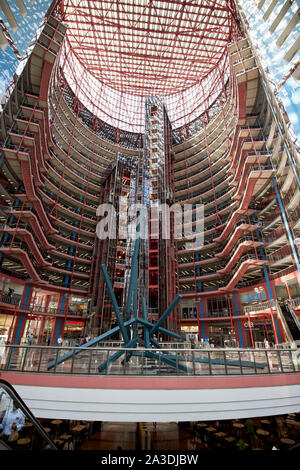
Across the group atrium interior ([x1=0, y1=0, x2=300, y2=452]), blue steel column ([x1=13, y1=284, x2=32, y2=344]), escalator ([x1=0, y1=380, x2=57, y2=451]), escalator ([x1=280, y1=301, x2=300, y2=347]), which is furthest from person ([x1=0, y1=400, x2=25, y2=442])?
blue steel column ([x1=13, y1=284, x2=32, y2=344])

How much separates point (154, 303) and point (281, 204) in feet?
86.6

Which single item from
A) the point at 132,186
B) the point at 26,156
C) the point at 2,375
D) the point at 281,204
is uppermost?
the point at 132,186

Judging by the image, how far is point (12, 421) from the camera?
4957mm

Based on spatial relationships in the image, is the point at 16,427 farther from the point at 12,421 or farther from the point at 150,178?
the point at 150,178

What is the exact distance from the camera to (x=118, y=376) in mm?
8789

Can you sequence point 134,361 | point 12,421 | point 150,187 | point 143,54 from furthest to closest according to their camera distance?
point 143,54 < point 150,187 < point 134,361 < point 12,421

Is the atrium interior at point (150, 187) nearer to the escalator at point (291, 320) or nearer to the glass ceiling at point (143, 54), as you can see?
the escalator at point (291, 320)

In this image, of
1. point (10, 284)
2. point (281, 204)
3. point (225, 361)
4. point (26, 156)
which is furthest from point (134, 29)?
point (225, 361)

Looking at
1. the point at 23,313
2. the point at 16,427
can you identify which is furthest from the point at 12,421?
the point at 23,313

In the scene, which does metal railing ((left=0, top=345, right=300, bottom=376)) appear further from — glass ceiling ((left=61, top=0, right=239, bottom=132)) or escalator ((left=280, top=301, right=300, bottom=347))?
glass ceiling ((left=61, top=0, right=239, bottom=132))

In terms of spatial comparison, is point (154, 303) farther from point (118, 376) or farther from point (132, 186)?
point (118, 376)

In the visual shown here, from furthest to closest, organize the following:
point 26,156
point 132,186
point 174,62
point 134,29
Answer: point 174,62 → point 132,186 → point 134,29 → point 26,156

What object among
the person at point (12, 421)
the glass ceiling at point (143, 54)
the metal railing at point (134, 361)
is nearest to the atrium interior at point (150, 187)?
the metal railing at point (134, 361)

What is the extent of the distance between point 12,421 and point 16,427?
0.73 feet
